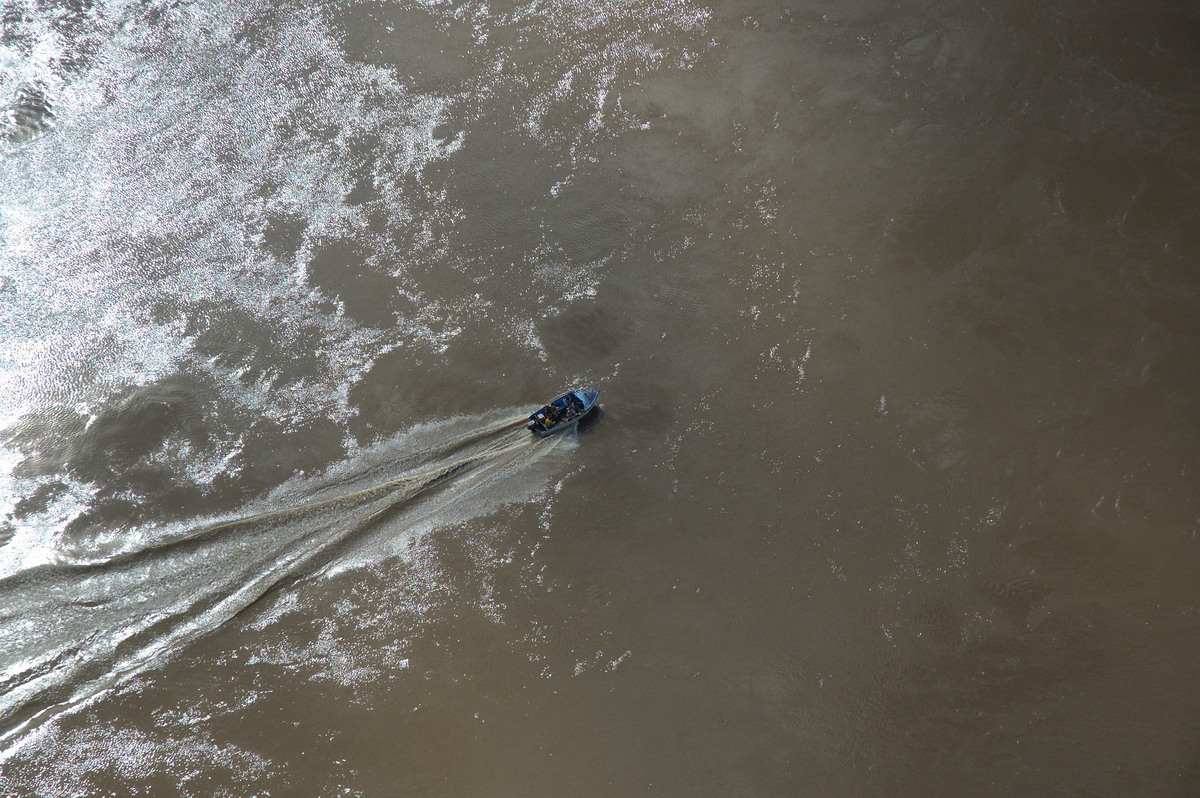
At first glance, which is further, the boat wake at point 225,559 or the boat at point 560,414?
the boat at point 560,414

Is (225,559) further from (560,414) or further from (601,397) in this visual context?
(601,397)

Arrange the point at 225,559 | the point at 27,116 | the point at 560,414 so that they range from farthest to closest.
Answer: the point at 27,116
the point at 560,414
the point at 225,559

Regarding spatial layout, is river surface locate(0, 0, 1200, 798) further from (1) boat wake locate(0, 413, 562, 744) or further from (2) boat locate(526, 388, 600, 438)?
(2) boat locate(526, 388, 600, 438)

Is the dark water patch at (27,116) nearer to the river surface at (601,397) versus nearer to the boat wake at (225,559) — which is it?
the river surface at (601,397)

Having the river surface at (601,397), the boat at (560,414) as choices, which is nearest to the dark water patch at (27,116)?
the river surface at (601,397)

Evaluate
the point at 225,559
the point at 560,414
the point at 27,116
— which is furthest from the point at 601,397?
the point at 27,116
